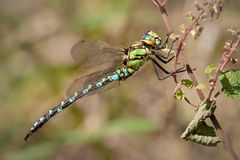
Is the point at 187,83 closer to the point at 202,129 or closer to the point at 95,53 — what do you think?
the point at 202,129

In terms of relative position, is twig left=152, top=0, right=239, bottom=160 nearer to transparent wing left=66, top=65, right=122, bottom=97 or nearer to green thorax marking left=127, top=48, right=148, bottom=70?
green thorax marking left=127, top=48, right=148, bottom=70

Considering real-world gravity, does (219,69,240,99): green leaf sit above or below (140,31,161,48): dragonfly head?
below

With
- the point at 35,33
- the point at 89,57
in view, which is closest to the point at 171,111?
the point at 89,57

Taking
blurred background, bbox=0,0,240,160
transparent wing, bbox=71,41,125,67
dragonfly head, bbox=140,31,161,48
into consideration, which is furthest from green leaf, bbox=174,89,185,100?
blurred background, bbox=0,0,240,160

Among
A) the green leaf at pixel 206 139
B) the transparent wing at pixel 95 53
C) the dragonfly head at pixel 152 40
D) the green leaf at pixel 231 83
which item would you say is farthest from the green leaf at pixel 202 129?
the transparent wing at pixel 95 53

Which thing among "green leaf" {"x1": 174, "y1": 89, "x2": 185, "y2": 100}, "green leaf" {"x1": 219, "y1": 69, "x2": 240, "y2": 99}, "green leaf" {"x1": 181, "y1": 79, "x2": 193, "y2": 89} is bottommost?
"green leaf" {"x1": 219, "y1": 69, "x2": 240, "y2": 99}

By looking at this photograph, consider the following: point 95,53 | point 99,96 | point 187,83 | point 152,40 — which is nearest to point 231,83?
point 187,83

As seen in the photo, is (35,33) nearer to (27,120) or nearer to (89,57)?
(27,120)
